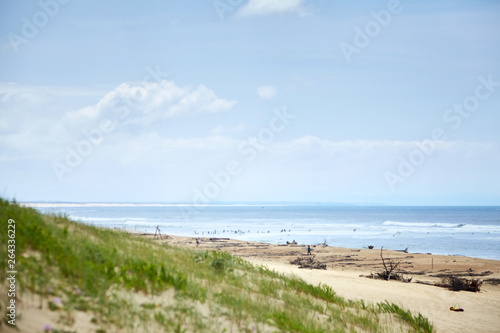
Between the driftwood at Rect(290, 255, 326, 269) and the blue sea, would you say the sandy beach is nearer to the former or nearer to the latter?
the driftwood at Rect(290, 255, 326, 269)

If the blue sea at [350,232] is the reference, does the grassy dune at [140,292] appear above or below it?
above

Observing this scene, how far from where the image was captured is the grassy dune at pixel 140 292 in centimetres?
614

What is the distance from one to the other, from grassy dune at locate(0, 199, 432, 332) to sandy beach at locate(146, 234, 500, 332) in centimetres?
387

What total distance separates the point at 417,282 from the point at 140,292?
18597mm

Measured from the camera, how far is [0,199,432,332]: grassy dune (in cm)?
614

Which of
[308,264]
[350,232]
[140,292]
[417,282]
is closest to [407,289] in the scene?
[417,282]

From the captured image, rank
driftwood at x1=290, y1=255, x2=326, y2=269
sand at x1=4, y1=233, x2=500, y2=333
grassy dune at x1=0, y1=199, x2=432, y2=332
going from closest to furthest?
sand at x1=4, y1=233, x2=500, y2=333
grassy dune at x1=0, y1=199, x2=432, y2=332
driftwood at x1=290, y1=255, x2=326, y2=269

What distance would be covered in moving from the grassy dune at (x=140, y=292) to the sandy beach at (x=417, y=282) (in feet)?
12.7

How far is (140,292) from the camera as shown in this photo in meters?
7.21

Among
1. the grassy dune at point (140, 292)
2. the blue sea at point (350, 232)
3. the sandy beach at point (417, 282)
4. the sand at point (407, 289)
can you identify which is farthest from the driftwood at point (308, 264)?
the grassy dune at point (140, 292)

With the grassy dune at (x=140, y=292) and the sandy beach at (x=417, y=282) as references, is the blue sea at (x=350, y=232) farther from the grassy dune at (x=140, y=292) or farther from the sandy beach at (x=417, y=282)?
the sandy beach at (x=417, y=282)

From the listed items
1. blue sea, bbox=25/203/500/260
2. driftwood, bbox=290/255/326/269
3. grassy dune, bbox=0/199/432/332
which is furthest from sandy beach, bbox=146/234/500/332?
blue sea, bbox=25/203/500/260

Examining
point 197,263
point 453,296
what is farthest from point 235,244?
point 197,263

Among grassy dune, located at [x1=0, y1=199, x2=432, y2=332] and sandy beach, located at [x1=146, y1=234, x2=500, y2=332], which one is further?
sandy beach, located at [x1=146, y1=234, x2=500, y2=332]
